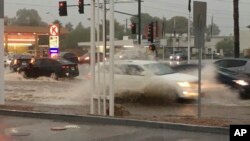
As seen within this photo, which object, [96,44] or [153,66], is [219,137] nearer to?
[96,44]

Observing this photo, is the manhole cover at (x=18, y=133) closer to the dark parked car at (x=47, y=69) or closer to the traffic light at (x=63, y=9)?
the dark parked car at (x=47, y=69)

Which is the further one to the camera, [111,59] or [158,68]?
[158,68]

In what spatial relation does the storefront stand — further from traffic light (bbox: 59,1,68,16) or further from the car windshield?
the car windshield

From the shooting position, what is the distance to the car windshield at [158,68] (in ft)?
62.3

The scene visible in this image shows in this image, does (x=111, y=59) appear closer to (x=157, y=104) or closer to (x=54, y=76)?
(x=157, y=104)

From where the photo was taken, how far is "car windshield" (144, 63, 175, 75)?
748 inches

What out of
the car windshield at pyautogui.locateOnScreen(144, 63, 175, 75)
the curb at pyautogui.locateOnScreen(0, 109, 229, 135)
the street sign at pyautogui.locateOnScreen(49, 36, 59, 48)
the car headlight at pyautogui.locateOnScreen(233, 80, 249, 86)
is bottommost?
the curb at pyautogui.locateOnScreen(0, 109, 229, 135)

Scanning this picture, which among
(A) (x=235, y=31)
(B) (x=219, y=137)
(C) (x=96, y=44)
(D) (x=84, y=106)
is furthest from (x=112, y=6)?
(A) (x=235, y=31)

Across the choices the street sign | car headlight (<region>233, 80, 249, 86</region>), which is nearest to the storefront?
the street sign

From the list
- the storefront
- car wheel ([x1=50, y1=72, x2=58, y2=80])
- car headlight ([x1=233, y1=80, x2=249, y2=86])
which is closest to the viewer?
car headlight ([x1=233, y1=80, x2=249, y2=86])

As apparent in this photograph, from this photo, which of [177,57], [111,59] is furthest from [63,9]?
[177,57]

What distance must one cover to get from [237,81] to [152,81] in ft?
12.3

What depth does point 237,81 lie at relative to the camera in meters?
20.0

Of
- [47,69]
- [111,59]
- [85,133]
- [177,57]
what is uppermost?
[111,59]
